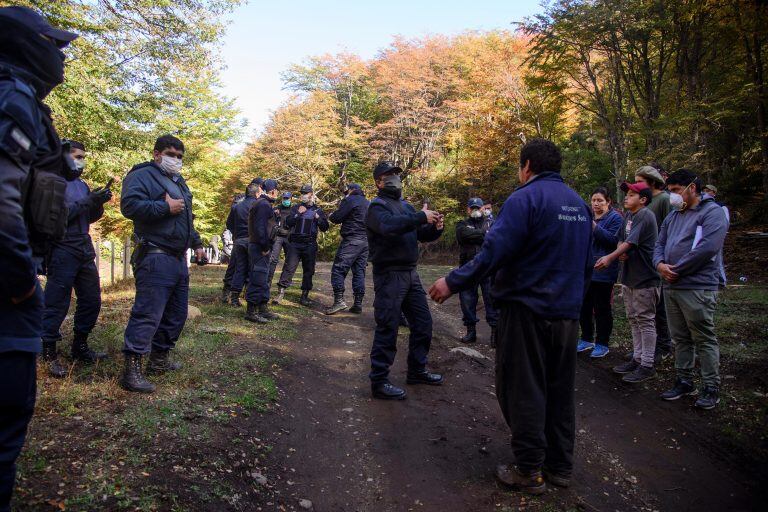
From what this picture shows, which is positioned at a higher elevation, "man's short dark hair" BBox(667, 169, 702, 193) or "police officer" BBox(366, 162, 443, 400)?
"man's short dark hair" BBox(667, 169, 702, 193)

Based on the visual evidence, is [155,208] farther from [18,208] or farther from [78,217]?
[18,208]

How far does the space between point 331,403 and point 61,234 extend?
10.2ft

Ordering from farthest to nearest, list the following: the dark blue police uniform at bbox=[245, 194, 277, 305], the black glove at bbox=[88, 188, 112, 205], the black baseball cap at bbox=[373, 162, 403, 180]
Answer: the dark blue police uniform at bbox=[245, 194, 277, 305]
the black baseball cap at bbox=[373, 162, 403, 180]
the black glove at bbox=[88, 188, 112, 205]

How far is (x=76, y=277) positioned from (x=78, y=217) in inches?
23.5

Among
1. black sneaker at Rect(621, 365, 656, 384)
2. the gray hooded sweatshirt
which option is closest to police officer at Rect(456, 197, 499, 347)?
black sneaker at Rect(621, 365, 656, 384)

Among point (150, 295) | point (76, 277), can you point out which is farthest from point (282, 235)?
point (150, 295)

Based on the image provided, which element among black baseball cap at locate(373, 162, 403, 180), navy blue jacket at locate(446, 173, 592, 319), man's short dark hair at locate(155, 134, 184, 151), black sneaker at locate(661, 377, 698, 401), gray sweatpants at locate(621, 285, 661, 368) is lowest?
black sneaker at locate(661, 377, 698, 401)

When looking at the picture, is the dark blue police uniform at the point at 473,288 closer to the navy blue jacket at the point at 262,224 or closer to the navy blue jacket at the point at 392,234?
→ the navy blue jacket at the point at 392,234

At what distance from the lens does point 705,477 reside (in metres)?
3.68

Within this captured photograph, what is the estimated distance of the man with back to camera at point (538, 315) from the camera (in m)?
3.34

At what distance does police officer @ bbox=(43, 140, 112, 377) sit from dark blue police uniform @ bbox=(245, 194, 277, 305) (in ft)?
9.77

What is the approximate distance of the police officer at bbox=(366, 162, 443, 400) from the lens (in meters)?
4.95

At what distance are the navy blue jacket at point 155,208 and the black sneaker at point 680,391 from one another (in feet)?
16.6

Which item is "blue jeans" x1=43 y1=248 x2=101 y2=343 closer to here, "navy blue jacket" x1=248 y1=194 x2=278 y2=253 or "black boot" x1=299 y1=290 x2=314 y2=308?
"navy blue jacket" x1=248 y1=194 x2=278 y2=253
